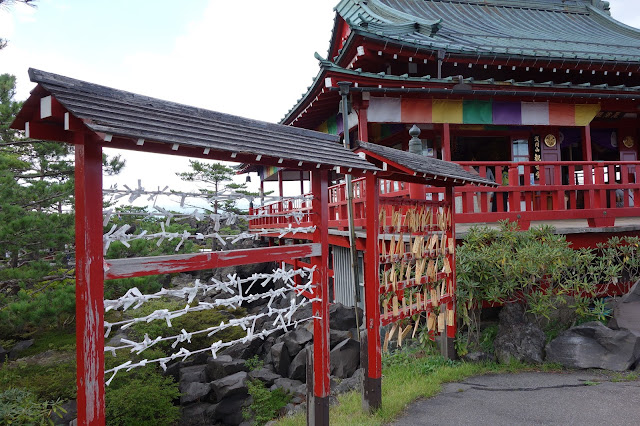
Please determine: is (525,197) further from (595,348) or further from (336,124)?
(336,124)

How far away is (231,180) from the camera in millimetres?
34812

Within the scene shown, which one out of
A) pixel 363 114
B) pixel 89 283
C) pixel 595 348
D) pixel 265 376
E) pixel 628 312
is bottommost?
pixel 265 376

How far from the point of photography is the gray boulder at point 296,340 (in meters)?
10.0

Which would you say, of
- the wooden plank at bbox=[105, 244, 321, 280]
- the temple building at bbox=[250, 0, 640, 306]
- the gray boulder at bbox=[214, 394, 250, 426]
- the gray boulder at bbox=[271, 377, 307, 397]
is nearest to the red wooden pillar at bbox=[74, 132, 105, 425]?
the wooden plank at bbox=[105, 244, 321, 280]

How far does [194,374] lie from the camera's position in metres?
9.71

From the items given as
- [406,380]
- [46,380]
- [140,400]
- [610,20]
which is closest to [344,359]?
[406,380]

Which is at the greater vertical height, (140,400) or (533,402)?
(533,402)

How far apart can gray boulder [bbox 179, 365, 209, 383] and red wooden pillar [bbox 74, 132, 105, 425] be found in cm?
712

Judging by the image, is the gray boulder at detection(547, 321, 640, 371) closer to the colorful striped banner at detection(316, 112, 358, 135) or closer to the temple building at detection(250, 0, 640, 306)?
the temple building at detection(250, 0, 640, 306)

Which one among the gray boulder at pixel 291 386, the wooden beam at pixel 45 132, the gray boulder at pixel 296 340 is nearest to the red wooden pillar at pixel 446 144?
the gray boulder at pixel 296 340

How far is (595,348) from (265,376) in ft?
20.8

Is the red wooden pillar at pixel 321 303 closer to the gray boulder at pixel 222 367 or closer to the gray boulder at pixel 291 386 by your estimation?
the gray boulder at pixel 291 386

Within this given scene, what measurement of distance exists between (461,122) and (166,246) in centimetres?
753

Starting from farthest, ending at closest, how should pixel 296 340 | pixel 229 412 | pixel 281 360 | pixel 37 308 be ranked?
pixel 296 340 → pixel 281 360 → pixel 229 412 → pixel 37 308
